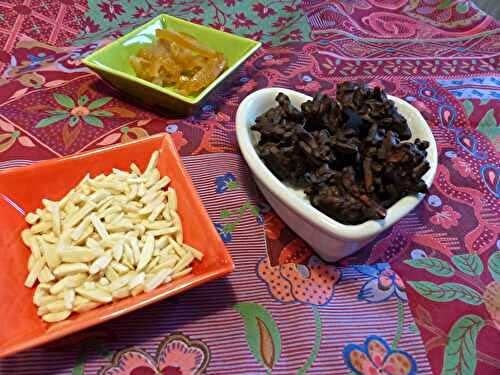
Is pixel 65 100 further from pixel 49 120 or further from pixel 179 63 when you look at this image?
pixel 179 63

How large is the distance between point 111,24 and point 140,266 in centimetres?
89

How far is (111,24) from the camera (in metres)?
1.15

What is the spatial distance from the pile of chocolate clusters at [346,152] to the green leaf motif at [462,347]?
0.18m

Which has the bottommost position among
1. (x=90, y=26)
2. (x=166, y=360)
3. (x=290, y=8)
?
(x=166, y=360)

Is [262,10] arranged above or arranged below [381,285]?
above

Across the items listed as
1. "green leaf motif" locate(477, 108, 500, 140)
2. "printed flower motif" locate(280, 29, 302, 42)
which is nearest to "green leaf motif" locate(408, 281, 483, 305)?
"green leaf motif" locate(477, 108, 500, 140)

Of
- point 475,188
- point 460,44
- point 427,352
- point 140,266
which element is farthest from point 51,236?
point 460,44

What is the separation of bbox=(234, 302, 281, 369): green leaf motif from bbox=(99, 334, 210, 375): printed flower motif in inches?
2.3

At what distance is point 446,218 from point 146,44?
74 cm

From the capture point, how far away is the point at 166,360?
1.59 feet

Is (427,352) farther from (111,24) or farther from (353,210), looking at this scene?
(111,24)

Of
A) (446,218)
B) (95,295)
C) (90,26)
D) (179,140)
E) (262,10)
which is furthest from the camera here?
(262,10)

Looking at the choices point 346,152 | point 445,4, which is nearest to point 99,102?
point 346,152

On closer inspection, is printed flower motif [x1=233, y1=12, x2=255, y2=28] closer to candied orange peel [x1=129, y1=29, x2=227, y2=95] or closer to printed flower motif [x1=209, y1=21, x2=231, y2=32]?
printed flower motif [x1=209, y1=21, x2=231, y2=32]
